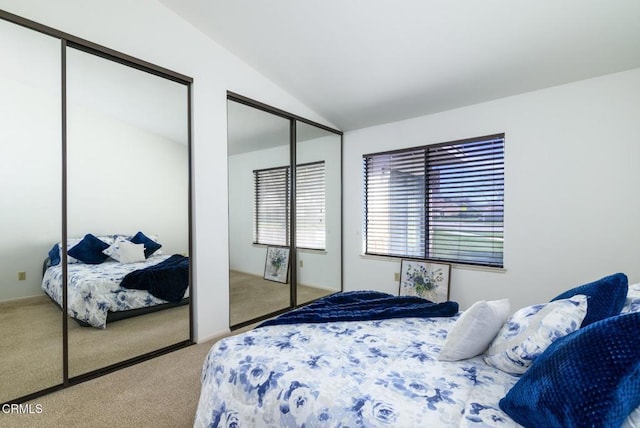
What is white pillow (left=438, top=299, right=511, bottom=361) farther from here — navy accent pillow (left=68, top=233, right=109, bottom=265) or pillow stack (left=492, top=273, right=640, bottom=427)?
navy accent pillow (left=68, top=233, right=109, bottom=265)

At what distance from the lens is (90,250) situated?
238cm

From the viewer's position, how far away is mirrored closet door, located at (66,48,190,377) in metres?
2.28

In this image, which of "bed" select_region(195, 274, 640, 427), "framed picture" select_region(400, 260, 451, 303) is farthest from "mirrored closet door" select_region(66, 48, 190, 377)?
"framed picture" select_region(400, 260, 451, 303)

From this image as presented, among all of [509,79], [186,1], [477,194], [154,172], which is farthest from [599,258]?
[186,1]

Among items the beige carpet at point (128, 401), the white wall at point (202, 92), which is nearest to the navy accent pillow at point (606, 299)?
the beige carpet at point (128, 401)

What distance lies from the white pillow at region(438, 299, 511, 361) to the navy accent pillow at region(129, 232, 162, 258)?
237 centimetres

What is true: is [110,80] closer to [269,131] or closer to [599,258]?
[269,131]

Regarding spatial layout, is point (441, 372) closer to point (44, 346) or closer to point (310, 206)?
point (44, 346)

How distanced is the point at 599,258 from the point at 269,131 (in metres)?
3.51

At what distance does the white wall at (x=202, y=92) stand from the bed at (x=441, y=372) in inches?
54.0

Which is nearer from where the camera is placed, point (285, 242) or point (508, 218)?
point (508, 218)

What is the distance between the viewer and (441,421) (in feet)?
3.55

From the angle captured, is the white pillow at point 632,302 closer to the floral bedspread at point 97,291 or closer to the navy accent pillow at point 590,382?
the navy accent pillow at point 590,382

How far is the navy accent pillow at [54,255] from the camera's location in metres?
2.16
